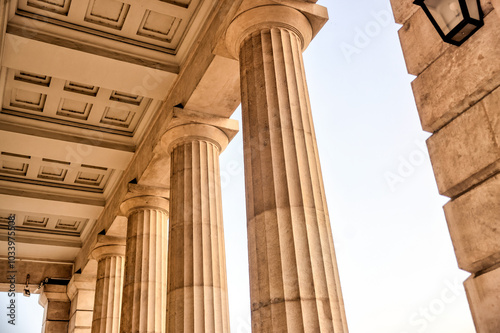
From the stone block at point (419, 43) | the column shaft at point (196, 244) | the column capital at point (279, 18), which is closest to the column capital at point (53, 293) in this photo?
the column shaft at point (196, 244)

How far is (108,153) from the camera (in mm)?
48844

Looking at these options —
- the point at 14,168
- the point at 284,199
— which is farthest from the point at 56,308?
the point at 284,199

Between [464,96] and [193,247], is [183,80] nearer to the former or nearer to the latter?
[193,247]

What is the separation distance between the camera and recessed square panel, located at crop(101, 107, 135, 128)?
45341 mm

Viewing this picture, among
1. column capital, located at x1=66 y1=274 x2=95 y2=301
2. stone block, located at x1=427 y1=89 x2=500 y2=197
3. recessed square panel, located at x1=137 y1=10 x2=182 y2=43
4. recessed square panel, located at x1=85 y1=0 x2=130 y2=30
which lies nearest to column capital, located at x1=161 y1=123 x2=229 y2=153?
recessed square panel, located at x1=137 y1=10 x2=182 y2=43

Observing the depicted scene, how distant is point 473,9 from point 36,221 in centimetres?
6259

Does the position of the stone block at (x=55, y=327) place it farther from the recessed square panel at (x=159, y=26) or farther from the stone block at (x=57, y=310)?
the recessed square panel at (x=159, y=26)

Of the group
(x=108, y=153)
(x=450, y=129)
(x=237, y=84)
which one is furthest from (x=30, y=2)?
(x=450, y=129)

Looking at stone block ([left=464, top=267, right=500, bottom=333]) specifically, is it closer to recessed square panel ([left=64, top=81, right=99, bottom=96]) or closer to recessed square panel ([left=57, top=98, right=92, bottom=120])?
recessed square panel ([left=64, top=81, right=99, bottom=96])

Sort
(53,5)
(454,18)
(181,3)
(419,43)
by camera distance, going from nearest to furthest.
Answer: (454,18) → (419,43) → (53,5) → (181,3)

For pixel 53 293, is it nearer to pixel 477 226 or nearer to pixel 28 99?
pixel 28 99

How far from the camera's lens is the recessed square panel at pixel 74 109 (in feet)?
145

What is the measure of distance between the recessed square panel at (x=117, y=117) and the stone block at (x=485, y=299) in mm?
38338

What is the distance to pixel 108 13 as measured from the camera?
3550 cm
